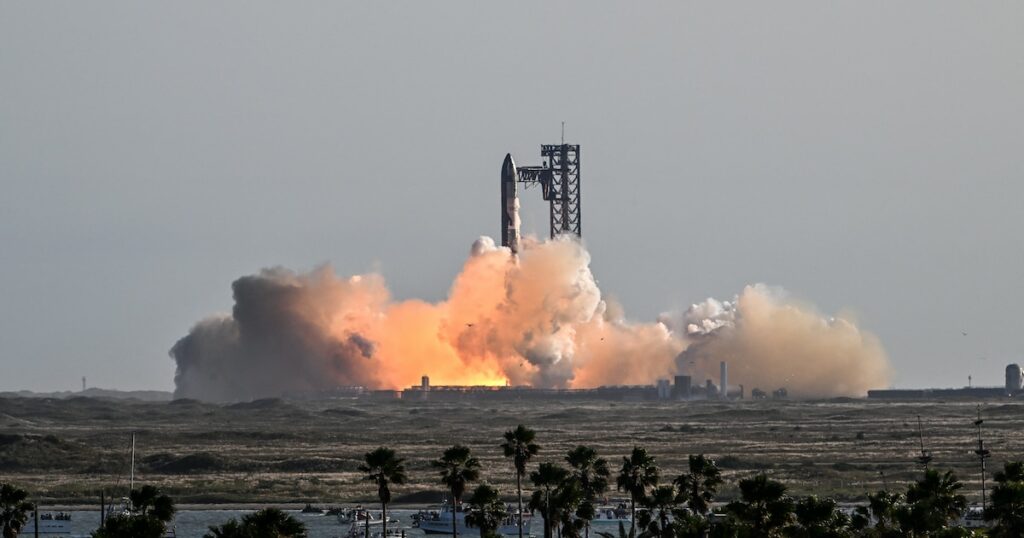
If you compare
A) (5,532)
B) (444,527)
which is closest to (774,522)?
(5,532)

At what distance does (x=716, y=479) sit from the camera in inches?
4090

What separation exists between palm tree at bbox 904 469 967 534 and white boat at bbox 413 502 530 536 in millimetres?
51000

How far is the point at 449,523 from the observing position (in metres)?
146

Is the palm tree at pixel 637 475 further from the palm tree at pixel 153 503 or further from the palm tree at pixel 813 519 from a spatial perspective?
the palm tree at pixel 153 503

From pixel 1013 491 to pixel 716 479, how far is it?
22.9 m

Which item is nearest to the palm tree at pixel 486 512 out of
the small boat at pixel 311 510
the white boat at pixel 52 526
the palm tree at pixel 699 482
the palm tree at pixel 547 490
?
the palm tree at pixel 547 490

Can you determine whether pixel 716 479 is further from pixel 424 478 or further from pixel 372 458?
pixel 424 478

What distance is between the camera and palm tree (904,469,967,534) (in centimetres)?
8828

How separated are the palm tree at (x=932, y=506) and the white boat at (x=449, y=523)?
51000 millimetres

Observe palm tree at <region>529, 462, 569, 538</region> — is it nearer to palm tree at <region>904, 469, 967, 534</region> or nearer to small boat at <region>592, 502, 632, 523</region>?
palm tree at <region>904, 469, 967, 534</region>

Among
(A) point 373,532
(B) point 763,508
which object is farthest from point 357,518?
(B) point 763,508

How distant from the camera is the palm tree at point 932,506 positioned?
3476 inches

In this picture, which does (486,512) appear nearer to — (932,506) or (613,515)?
(932,506)

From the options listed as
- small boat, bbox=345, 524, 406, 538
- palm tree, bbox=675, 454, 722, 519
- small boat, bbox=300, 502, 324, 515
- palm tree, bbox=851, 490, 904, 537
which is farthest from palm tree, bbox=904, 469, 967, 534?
small boat, bbox=300, 502, 324, 515
